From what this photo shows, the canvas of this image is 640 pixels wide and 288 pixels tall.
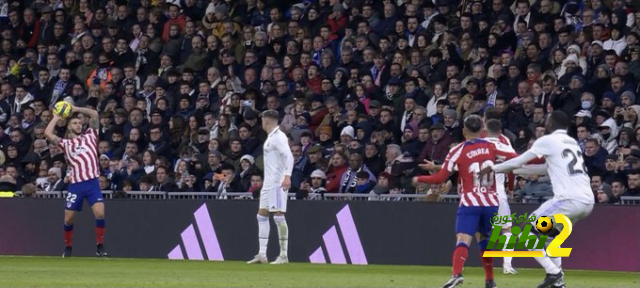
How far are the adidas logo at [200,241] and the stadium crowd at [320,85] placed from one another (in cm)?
86

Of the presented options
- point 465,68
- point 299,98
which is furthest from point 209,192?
point 465,68

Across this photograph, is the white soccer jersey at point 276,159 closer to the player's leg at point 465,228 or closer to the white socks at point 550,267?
the player's leg at point 465,228

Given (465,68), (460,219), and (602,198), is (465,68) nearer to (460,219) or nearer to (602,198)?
(602,198)

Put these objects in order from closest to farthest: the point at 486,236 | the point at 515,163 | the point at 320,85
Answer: the point at 515,163 → the point at 486,236 → the point at 320,85

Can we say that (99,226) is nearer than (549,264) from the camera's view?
No

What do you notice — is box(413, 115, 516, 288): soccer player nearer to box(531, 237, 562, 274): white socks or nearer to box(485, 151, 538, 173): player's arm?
box(485, 151, 538, 173): player's arm

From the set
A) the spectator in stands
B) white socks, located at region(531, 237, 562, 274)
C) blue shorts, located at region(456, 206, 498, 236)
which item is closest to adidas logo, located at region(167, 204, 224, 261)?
the spectator in stands

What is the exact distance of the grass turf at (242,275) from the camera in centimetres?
1566

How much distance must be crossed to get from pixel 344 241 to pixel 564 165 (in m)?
7.89

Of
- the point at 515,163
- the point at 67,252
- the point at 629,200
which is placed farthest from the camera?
the point at 67,252

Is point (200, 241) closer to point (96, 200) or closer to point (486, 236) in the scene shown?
point (96, 200)

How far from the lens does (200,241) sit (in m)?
22.7

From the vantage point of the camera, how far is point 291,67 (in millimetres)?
26547

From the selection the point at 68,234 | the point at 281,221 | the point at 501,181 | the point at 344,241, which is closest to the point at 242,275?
the point at 281,221
